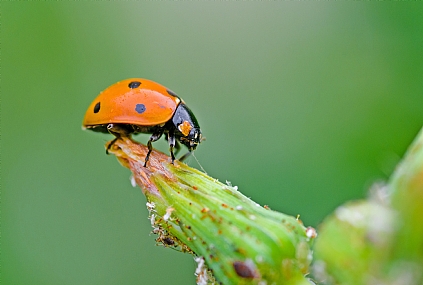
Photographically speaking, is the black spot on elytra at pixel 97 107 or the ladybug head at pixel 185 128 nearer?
the black spot on elytra at pixel 97 107

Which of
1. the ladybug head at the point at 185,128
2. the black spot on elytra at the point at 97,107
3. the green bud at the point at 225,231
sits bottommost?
the green bud at the point at 225,231

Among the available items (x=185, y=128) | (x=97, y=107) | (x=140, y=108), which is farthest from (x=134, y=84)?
(x=185, y=128)

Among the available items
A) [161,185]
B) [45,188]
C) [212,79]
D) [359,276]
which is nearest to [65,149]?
[45,188]

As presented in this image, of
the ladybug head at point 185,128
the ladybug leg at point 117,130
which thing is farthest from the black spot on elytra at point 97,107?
the ladybug head at point 185,128

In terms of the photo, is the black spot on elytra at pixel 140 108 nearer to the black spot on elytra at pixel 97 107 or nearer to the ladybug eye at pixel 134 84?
the ladybug eye at pixel 134 84

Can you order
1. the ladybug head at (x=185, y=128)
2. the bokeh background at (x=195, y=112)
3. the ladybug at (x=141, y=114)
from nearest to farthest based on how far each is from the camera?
the ladybug at (x=141, y=114)
the ladybug head at (x=185, y=128)
the bokeh background at (x=195, y=112)

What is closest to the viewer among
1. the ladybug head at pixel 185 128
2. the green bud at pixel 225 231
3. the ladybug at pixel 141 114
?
the green bud at pixel 225 231

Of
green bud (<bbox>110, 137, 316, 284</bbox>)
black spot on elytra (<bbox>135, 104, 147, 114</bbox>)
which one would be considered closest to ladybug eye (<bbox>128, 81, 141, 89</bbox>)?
black spot on elytra (<bbox>135, 104, 147, 114</bbox>)
